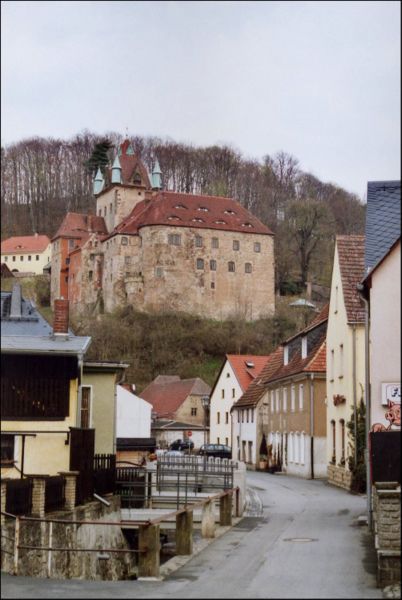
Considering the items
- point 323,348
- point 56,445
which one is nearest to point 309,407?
point 323,348

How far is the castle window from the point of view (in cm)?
10119

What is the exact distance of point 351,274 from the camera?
29.6 meters

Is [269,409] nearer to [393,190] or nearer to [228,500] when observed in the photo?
[228,500]

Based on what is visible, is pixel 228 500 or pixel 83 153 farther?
pixel 83 153

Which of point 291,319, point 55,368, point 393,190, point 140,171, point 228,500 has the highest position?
point 140,171

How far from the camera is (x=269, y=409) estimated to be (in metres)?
45.5

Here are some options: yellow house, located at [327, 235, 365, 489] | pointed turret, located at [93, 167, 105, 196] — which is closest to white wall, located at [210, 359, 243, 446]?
yellow house, located at [327, 235, 365, 489]

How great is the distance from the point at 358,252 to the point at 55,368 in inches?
589

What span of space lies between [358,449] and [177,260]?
7440 cm

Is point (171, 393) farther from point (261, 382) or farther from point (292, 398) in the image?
point (292, 398)

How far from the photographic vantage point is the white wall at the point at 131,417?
130 feet

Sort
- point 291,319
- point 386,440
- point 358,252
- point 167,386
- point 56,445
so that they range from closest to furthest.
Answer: point 386,440, point 56,445, point 358,252, point 167,386, point 291,319

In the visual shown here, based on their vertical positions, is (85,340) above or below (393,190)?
below

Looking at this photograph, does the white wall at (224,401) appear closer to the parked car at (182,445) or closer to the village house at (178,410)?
the parked car at (182,445)
